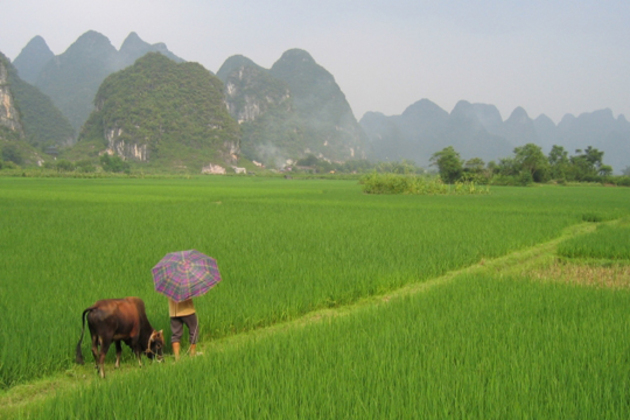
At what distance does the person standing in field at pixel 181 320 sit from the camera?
292 cm

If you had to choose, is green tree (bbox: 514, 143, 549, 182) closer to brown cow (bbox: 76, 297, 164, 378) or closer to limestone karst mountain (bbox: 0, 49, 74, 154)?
brown cow (bbox: 76, 297, 164, 378)

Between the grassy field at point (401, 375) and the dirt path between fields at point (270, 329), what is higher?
the grassy field at point (401, 375)

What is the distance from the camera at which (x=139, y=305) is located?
2.70 meters

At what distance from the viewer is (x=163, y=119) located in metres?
73.3

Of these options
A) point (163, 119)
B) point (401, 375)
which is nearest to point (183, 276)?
point (401, 375)

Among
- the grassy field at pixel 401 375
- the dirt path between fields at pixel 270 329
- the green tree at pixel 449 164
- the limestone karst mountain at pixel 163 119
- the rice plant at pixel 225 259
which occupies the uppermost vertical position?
the limestone karst mountain at pixel 163 119

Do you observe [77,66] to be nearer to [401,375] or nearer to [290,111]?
[290,111]

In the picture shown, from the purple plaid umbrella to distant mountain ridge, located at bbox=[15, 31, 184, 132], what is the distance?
134 m

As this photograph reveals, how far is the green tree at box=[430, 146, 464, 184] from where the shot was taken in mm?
34406

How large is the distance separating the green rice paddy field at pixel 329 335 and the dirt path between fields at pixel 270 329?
0.07ft

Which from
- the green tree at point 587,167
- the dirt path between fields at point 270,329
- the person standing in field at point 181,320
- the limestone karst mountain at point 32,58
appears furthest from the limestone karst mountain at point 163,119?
the limestone karst mountain at point 32,58

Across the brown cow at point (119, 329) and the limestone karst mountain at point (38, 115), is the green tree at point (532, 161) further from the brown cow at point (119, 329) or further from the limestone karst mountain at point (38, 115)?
the limestone karst mountain at point (38, 115)

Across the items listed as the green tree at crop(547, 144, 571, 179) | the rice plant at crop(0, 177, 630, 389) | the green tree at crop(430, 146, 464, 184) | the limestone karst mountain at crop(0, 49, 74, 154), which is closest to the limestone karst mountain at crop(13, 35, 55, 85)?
the limestone karst mountain at crop(0, 49, 74, 154)

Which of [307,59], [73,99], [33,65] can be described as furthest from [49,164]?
[33,65]
